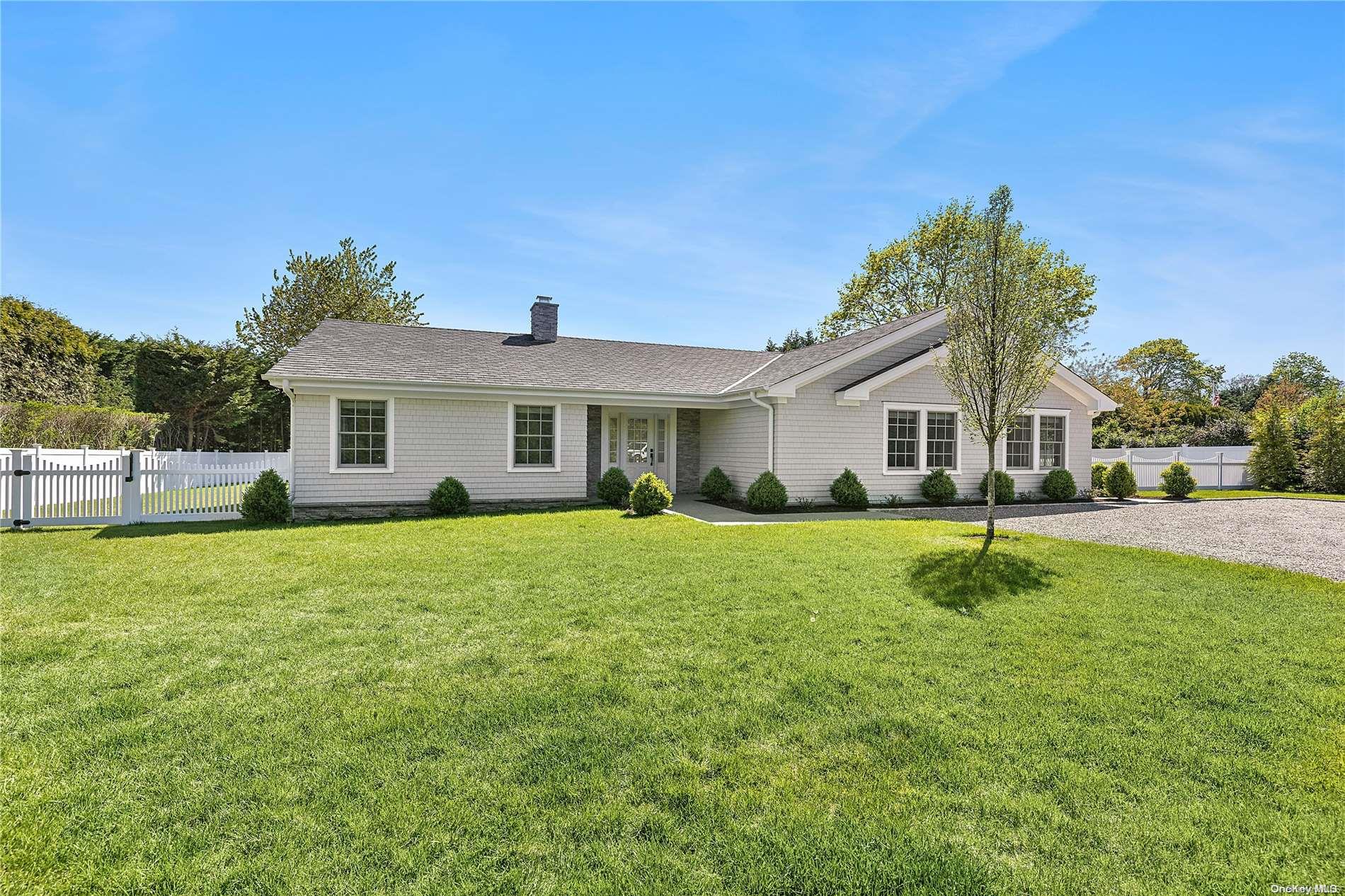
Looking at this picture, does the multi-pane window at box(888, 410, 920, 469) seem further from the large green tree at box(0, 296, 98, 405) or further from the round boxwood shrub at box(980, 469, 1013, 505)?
the large green tree at box(0, 296, 98, 405)

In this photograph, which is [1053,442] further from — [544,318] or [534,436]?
[544,318]

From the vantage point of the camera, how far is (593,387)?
45.5 ft

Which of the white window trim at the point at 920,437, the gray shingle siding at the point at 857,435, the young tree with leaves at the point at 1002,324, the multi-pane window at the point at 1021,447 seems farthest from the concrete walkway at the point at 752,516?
the multi-pane window at the point at 1021,447

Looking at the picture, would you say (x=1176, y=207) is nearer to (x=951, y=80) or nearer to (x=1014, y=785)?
(x=951, y=80)

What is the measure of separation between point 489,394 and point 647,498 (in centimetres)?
431

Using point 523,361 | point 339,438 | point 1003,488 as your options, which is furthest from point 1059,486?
point 339,438

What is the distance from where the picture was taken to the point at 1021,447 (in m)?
15.8

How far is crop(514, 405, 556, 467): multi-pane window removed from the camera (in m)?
13.6

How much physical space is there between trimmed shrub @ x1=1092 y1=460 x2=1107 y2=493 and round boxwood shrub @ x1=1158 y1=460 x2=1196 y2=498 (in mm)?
1505

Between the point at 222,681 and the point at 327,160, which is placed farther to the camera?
the point at 327,160

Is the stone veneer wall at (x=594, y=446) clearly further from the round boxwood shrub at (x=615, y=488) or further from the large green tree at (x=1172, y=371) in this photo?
the large green tree at (x=1172, y=371)

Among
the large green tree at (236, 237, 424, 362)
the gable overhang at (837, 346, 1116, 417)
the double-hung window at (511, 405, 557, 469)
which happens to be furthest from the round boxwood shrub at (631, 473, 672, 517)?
the large green tree at (236, 237, 424, 362)

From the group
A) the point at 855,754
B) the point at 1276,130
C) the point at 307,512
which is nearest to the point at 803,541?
the point at 855,754

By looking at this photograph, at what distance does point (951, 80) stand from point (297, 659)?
1249cm
